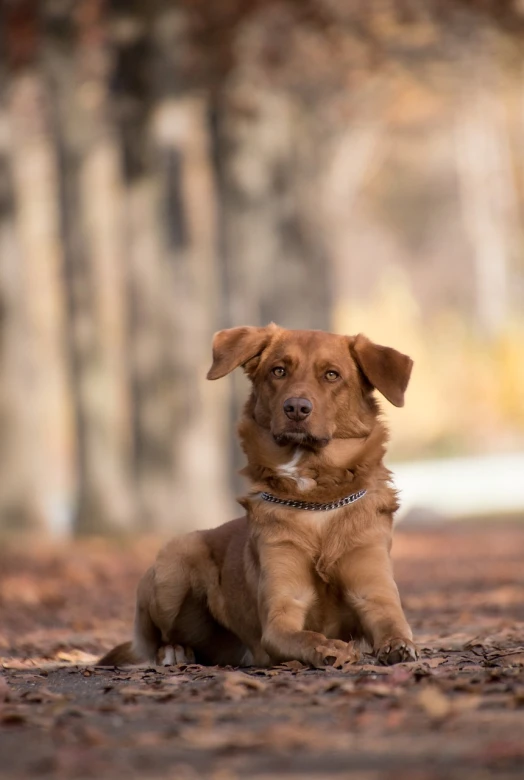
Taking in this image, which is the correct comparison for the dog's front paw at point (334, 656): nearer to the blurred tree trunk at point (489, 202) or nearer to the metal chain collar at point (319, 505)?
the metal chain collar at point (319, 505)

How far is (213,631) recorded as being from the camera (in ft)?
27.6

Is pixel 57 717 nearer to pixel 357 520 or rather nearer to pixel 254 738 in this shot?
pixel 254 738

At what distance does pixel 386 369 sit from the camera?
7930 mm

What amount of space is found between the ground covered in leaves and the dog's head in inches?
45.9

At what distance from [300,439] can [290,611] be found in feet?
2.71

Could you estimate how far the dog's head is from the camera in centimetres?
767

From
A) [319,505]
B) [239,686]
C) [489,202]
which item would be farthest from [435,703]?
[489,202]

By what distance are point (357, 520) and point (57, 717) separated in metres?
2.36

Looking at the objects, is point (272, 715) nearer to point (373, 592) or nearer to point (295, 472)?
point (373, 592)

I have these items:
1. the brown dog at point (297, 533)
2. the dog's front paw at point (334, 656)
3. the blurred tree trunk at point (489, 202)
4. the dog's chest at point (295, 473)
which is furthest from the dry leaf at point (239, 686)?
the blurred tree trunk at point (489, 202)

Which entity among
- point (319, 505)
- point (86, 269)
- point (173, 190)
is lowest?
point (319, 505)

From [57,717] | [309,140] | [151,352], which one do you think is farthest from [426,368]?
[57,717]

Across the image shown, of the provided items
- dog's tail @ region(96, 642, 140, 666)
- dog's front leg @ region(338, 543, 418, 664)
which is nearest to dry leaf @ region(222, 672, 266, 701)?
dog's front leg @ region(338, 543, 418, 664)

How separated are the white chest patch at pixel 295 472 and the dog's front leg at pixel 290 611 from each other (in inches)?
14.7
